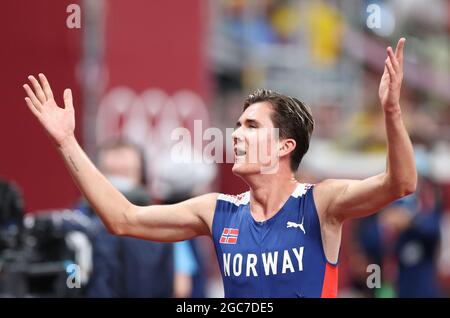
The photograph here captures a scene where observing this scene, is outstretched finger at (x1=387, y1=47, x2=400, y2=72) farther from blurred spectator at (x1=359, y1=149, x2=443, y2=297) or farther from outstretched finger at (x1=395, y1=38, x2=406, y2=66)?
blurred spectator at (x1=359, y1=149, x2=443, y2=297)

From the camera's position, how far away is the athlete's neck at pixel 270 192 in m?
5.16

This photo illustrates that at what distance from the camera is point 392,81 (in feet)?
15.1

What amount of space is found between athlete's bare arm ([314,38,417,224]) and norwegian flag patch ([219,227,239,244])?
55 cm

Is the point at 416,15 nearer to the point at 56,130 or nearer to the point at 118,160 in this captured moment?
the point at 118,160

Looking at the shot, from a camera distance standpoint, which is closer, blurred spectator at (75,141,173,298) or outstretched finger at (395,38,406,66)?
outstretched finger at (395,38,406,66)

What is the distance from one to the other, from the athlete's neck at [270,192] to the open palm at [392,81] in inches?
30.8

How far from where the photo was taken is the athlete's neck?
16.9ft

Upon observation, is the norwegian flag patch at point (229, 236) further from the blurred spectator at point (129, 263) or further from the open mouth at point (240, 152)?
the blurred spectator at point (129, 263)

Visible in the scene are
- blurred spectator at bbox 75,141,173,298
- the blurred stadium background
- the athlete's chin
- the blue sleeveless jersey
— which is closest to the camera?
the blue sleeveless jersey

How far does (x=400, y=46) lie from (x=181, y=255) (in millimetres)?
4023

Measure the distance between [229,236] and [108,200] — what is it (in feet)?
2.02

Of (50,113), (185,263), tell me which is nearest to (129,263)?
(185,263)

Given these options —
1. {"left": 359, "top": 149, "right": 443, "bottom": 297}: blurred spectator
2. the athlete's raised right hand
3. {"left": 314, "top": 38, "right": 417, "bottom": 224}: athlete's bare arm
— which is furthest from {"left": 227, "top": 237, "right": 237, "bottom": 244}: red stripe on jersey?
{"left": 359, "top": 149, "right": 443, "bottom": 297}: blurred spectator

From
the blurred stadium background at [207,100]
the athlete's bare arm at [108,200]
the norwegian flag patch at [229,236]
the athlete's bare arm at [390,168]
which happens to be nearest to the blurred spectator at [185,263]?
the blurred stadium background at [207,100]
